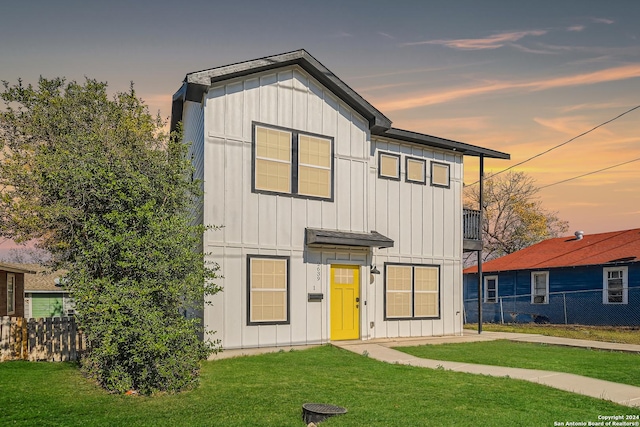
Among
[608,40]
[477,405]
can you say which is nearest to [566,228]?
[608,40]

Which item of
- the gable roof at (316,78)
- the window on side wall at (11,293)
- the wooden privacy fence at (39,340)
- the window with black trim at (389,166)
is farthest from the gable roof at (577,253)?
the window on side wall at (11,293)

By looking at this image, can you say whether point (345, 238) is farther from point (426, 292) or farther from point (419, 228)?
point (426, 292)

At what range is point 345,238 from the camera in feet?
51.7

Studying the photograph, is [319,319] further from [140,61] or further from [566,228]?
[566,228]

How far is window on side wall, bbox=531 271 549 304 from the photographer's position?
97.1ft

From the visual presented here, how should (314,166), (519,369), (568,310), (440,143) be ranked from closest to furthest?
1. (519,369)
2. (314,166)
3. (440,143)
4. (568,310)

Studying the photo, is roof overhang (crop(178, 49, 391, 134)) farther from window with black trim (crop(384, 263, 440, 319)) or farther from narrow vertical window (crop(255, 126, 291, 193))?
window with black trim (crop(384, 263, 440, 319))

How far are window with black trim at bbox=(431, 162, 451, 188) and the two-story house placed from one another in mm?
345

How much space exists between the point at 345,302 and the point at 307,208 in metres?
2.90

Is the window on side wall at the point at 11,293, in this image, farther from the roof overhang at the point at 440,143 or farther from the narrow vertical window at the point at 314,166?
the roof overhang at the point at 440,143

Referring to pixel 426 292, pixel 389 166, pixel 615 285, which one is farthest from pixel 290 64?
pixel 615 285

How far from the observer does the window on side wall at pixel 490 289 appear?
107 ft

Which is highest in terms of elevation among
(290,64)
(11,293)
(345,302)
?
(290,64)

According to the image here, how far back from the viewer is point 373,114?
16922mm
